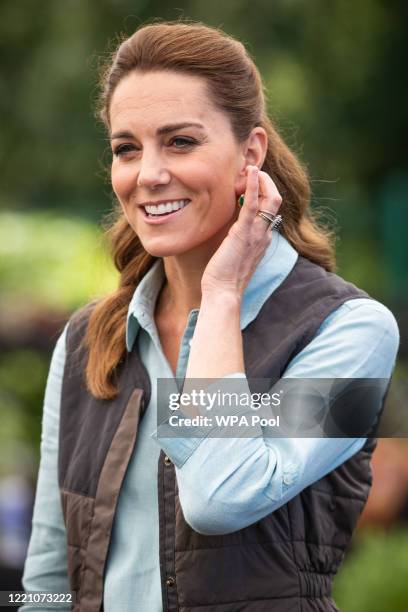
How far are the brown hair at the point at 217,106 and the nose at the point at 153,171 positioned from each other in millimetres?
203

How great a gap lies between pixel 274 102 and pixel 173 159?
673 cm

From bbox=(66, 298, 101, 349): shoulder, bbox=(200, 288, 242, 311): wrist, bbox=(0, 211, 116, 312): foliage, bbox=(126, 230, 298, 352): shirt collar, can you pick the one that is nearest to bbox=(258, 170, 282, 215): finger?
bbox=(126, 230, 298, 352): shirt collar

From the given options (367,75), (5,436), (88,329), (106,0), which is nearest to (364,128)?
(367,75)

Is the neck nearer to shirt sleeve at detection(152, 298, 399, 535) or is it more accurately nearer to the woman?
the woman

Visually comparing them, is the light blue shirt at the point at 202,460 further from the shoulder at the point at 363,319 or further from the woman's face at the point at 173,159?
the woman's face at the point at 173,159

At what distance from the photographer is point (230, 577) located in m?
2.41

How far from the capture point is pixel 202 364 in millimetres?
2428

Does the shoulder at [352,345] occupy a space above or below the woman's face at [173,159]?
below

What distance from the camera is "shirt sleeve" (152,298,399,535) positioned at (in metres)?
2.30

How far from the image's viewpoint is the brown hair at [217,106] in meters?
2.63

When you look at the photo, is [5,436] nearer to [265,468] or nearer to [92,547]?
[92,547]

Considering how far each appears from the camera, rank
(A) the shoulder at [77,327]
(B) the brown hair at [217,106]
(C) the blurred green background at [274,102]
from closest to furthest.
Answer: (B) the brown hair at [217,106]
(A) the shoulder at [77,327]
(C) the blurred green background at [274,102]

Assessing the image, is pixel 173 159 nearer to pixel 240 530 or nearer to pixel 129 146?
pixel 129 146

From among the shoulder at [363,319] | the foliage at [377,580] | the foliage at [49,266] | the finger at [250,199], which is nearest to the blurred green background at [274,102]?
the foliage at [49,266]
